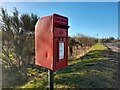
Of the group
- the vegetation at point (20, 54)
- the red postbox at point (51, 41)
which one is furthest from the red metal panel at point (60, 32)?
the vegetation at point (20, 54)

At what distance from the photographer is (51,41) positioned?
110 inches

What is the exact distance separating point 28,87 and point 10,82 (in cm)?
220

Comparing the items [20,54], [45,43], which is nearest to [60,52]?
[45,43]

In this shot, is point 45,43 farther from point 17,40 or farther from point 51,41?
point 17,40

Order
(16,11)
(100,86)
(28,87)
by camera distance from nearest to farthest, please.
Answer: (28,87) → (100,86) → (16,11)

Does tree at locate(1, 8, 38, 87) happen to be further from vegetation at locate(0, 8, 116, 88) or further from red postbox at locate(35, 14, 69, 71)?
red postbox at locate(35, 14, 69, 71)

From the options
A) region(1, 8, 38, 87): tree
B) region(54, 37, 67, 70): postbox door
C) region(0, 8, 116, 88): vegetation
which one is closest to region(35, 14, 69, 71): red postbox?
region(54, 37, 67, 70): postbox door

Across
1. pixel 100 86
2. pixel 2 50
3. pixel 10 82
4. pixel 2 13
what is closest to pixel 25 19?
pixel 2 13

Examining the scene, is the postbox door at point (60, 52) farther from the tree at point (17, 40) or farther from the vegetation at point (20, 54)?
the tree at point (17, 40)

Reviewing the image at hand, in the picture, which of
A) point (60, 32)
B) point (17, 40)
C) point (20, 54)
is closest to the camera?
point (60, 32)

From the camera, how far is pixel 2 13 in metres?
7.12

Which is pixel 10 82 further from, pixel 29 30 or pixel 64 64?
pixel 64 64

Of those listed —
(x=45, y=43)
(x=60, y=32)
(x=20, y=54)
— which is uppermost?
(x=60, y=32)

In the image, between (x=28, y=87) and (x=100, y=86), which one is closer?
(x=28, y=87)
